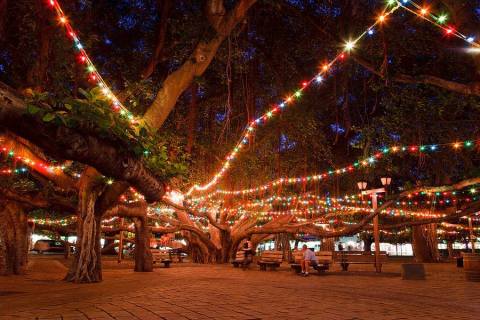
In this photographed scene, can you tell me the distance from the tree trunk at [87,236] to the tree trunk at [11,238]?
397 centimetres

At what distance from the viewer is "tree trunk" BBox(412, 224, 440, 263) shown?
23469 mm

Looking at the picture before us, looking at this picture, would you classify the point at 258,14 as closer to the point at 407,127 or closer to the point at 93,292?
the point at 407,127

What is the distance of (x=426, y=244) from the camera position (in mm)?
23688

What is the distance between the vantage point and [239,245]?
2436 centimetres

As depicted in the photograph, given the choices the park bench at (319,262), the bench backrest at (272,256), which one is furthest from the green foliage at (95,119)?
the bench backrest at (272,256)

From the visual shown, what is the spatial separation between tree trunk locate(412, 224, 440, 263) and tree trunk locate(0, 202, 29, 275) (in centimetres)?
1982

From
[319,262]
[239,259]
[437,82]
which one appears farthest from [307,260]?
[437,82]

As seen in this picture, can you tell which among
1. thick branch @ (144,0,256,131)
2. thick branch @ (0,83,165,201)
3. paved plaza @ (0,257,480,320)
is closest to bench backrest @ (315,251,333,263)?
paved plaza @ (0,257,480,320)

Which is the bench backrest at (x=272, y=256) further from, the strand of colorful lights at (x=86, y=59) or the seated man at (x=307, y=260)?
the strand of colorful lights at (x=86, y=59)

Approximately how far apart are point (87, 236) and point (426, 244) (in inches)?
763

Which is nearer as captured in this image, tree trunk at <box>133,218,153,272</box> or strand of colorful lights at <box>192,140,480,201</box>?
strand of colorful lights at <box>192,140,480,201</box>

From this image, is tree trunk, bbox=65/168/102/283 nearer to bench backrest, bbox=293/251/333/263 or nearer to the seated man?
the seated man

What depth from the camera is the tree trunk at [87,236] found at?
1061 cm

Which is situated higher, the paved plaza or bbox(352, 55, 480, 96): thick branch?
bbox(352, 55, 480, 96): thick branch
